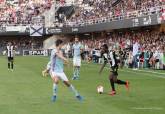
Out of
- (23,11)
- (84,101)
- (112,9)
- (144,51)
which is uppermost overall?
(23,11)

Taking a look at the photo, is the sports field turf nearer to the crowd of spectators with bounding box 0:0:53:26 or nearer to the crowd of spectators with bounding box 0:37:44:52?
the crowd of spectators with bounding box 0:37:44:52

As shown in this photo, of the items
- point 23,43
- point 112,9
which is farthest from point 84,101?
point 23,43

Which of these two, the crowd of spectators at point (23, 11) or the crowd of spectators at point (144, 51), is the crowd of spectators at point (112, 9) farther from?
the crowd of spectators at point (23, 11)

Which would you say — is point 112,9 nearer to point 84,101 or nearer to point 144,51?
point 144,51

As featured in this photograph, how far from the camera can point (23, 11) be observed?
8150 cm

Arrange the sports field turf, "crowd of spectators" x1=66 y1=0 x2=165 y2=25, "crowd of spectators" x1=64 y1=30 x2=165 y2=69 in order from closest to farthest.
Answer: the sports field turf < "crowd of spectators" x1=64 y1=30 x2=165 y2=69 < "crowd of spectators" x1=66 y1=0 x2=165 y2=25

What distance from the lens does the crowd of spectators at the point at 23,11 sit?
262ft

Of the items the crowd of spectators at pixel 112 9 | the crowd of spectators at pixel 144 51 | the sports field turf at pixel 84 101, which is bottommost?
the sports field turf at pixel 84 101

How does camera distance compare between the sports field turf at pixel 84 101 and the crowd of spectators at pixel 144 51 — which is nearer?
the sports field turf at pixel 84 101

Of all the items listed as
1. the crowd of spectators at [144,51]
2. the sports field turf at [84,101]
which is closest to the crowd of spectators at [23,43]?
the crowd of spectators at [144,51]

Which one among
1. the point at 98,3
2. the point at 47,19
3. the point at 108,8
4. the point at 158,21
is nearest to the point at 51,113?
the point at 158,21

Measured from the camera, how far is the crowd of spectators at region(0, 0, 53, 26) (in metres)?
79.8

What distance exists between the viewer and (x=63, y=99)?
17.9 metres

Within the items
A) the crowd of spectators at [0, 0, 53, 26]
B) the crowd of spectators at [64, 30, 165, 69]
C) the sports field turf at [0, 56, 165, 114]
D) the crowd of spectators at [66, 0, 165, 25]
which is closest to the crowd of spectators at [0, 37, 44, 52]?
the crowd of spectators at [0, 0, 53, 26]
